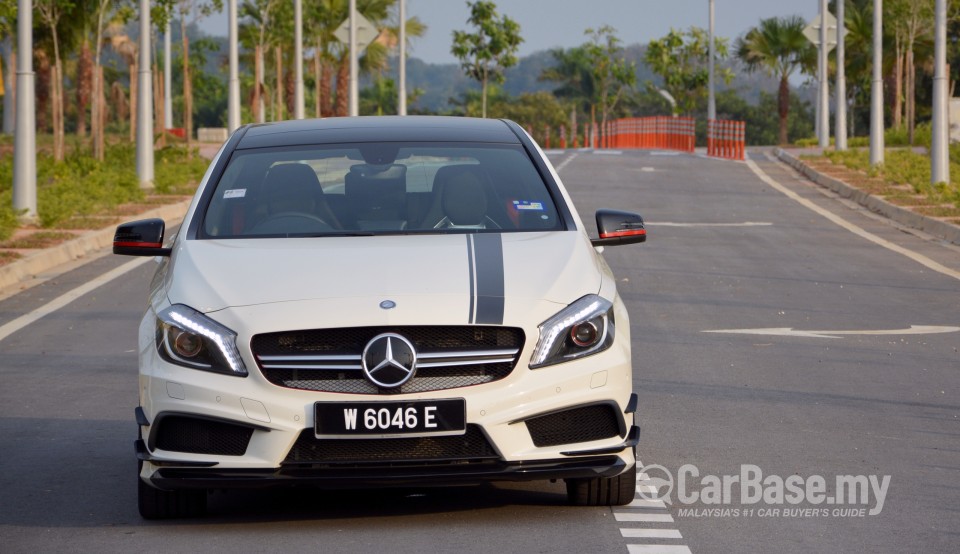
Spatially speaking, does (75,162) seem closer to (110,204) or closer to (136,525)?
(110,204)

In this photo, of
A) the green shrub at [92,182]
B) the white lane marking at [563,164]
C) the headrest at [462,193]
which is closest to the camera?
the headrest at [462,193]

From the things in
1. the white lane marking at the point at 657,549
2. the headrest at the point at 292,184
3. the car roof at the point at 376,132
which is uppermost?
the car roof at the point at 376,132

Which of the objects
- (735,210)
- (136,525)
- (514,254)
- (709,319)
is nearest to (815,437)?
(514,254)

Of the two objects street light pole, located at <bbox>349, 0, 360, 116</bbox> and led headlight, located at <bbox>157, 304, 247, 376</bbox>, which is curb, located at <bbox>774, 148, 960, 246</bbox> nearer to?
led headlight, located at <bbox>157, 304, 247, 376</bbox>

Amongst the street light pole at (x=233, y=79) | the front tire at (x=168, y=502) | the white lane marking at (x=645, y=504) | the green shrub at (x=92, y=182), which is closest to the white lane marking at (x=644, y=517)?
the white lane marking at (x=645, y=504)

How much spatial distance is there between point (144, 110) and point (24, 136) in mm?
7372

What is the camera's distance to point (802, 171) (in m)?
33.9

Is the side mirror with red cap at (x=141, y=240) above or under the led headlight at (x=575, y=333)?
above

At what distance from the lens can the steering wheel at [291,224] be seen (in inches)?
270

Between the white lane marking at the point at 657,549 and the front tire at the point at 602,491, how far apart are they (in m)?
0.53

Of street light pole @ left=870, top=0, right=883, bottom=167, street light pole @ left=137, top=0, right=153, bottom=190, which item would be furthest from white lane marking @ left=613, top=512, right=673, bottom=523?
street light pole @ left=870, top=0, right=883, bottom=167

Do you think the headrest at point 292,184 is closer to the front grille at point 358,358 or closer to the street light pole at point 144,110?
the front grille at point 358,358

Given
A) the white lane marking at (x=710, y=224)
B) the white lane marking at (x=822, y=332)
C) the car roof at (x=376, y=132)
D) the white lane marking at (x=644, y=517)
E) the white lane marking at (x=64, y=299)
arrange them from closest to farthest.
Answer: the white lane marking at (x=644, y=517) < the car roof at (x=376, y=132) < the white lane marking at (x=822, y=332) < the white lane marking at (x=64, y=299) < the white lane marking at (x=710, y=224)

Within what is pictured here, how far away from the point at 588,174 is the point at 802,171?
457 centimetres
